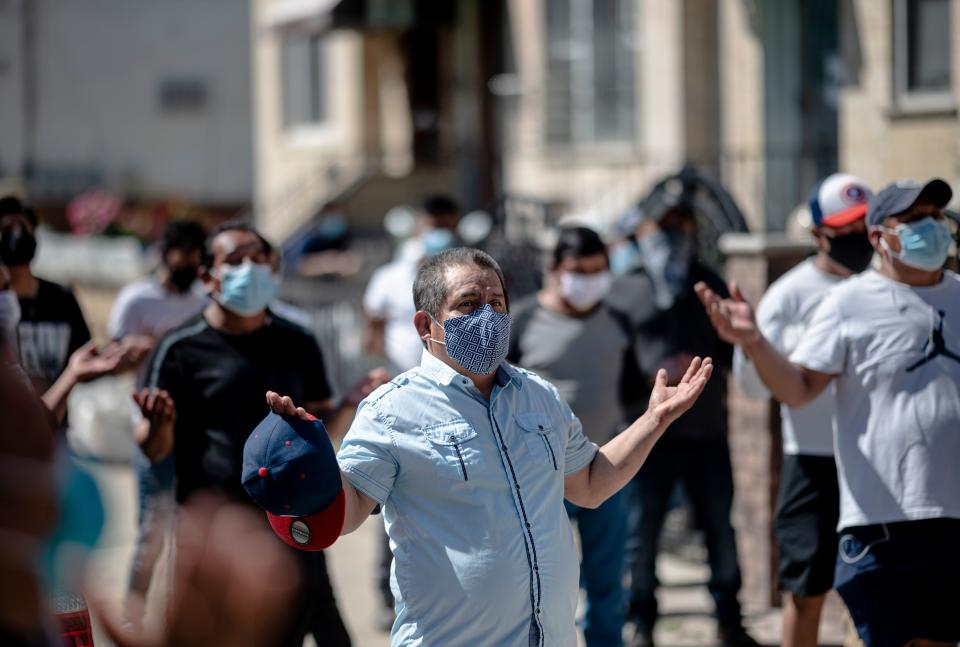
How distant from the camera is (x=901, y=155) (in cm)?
1239

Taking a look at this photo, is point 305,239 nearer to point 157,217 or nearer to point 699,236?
point 157,217

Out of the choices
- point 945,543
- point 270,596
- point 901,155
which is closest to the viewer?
point 270,596

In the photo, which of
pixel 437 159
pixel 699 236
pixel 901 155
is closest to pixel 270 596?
pixel 699 236

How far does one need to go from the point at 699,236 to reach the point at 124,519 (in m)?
4.65

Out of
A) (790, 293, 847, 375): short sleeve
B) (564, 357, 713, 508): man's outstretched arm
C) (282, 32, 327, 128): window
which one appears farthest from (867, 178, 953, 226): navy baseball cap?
(282, 32, 327, 128): window

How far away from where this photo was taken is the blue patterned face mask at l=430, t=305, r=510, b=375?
11.8 ft

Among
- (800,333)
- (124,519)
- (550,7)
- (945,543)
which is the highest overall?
(550,7)

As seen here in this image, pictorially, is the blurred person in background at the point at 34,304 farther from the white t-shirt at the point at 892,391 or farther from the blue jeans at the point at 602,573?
the white t-shirt at the point at 892,391

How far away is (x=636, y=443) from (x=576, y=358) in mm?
2257

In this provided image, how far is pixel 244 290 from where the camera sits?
5078 mm

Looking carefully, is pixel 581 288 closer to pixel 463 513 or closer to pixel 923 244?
pixel 923 244

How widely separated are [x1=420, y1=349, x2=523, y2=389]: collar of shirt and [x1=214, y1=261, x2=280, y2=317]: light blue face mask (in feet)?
5.02

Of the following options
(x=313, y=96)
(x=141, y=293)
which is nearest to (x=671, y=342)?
(x=141, y=293)

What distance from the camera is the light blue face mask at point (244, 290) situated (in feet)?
16.6
